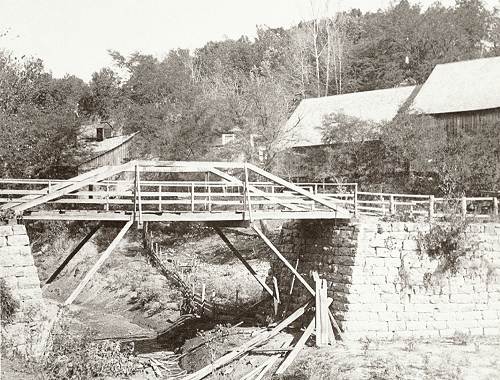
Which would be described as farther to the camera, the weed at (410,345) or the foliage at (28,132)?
the foliage at (28,132)

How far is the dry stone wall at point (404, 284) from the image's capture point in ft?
65.0

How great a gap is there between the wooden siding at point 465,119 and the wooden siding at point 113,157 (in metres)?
19.4

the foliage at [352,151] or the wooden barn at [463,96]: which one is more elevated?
the wooden barn at [463,96]

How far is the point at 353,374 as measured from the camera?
17094mm

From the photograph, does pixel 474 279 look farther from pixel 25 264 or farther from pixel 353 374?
pixel 25 264

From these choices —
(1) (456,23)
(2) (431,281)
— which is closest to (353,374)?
(2) (431,281)

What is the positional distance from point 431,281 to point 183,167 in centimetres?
806

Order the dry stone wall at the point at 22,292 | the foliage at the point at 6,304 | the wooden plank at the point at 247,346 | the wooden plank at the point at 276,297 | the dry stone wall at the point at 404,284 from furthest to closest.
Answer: the wooden plank at the point at 276,297 < the dry stone wall at the point at 404,284 < the wooden plank at the point at 247,346 < the dry stone wall at the point at 22,292 < the foliage at the point at 6,304

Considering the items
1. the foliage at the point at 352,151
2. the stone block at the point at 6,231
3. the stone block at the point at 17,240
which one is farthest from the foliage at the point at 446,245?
the foliage at the point at 352,151

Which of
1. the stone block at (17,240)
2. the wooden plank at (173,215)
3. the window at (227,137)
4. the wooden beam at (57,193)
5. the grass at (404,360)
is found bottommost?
the grass at (404,360)

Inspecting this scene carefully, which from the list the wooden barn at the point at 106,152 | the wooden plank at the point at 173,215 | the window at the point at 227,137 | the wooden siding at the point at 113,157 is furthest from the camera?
the wooden siding at the point at 113,157

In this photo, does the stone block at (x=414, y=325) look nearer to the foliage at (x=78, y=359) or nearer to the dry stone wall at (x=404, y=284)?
the dry stone wall at (x=404, y=284)

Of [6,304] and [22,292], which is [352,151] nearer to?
[22,292]

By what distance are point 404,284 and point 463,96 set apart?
22580 mm
